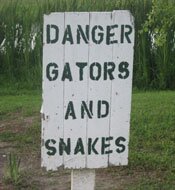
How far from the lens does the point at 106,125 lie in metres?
3.46

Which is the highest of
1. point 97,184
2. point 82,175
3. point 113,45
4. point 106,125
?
point 113,45

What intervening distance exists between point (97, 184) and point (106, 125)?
1432 millimetres

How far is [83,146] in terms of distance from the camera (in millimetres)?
3451

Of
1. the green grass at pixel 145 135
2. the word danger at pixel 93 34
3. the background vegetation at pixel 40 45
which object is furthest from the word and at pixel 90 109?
the background vegetation at pixel 40 45

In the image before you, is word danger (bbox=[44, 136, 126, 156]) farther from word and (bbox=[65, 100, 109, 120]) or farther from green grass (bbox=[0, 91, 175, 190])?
green grass (bbox=[0, 91, 175, 190])

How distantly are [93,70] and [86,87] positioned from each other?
0.11 m

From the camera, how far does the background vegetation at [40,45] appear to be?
9.96 m

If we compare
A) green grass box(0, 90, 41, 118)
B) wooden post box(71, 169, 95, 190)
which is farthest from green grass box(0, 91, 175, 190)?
wooden post box(71, 169, 95, 190)

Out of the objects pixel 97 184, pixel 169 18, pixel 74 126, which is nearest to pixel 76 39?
pixel 74 126

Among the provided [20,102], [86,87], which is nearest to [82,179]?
[86,87]

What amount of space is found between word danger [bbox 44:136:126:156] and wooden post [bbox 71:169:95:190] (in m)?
0.23

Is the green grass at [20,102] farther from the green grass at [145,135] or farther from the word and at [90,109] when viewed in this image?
the word and at [90,109]

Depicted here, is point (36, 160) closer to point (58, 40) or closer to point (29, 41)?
point (58, 40)

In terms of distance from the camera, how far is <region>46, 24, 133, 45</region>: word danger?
330cm
